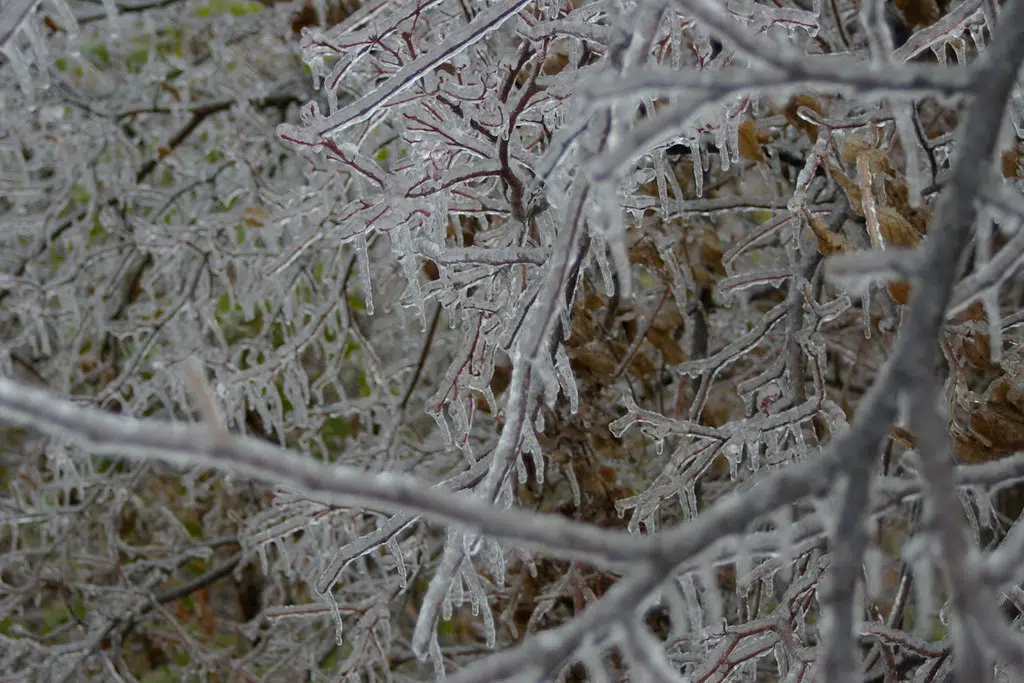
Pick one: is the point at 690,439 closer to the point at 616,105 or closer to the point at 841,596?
the point at 616,105

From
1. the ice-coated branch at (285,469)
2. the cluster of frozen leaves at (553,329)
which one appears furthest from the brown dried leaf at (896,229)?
the ice-coated branch at (285,469)

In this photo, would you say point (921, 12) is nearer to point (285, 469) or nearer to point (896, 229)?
point (896, 229)

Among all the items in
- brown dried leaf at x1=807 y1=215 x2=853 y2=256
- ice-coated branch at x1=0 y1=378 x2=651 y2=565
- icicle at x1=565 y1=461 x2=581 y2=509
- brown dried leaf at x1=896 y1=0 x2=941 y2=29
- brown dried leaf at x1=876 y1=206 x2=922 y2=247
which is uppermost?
brown dried leaf at x1=896 y1=0 x2=941 y2=29

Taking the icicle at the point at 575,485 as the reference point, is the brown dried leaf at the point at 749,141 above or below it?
above

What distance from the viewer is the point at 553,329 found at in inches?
42.4

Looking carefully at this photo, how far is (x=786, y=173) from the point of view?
2451mm

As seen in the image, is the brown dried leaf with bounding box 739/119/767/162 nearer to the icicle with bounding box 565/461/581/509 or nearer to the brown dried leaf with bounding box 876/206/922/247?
the brown dried leaf with bounding box 876/206/922/247

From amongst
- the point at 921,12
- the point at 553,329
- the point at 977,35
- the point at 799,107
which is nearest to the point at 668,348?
the point at 799,107

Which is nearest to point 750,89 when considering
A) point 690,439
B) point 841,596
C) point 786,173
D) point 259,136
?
point 841,596

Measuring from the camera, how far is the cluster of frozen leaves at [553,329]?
572mm

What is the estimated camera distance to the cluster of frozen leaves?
572 mm

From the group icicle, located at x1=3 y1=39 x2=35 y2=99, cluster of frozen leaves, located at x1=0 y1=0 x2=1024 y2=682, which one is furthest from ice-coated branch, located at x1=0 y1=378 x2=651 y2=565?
icicle, located at x1=3 y1=39 x2=35 y2=99

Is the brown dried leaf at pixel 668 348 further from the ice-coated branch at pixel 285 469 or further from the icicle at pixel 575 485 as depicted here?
the ice-coated branch at pixel 285 469

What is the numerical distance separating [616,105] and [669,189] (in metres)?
1.25
